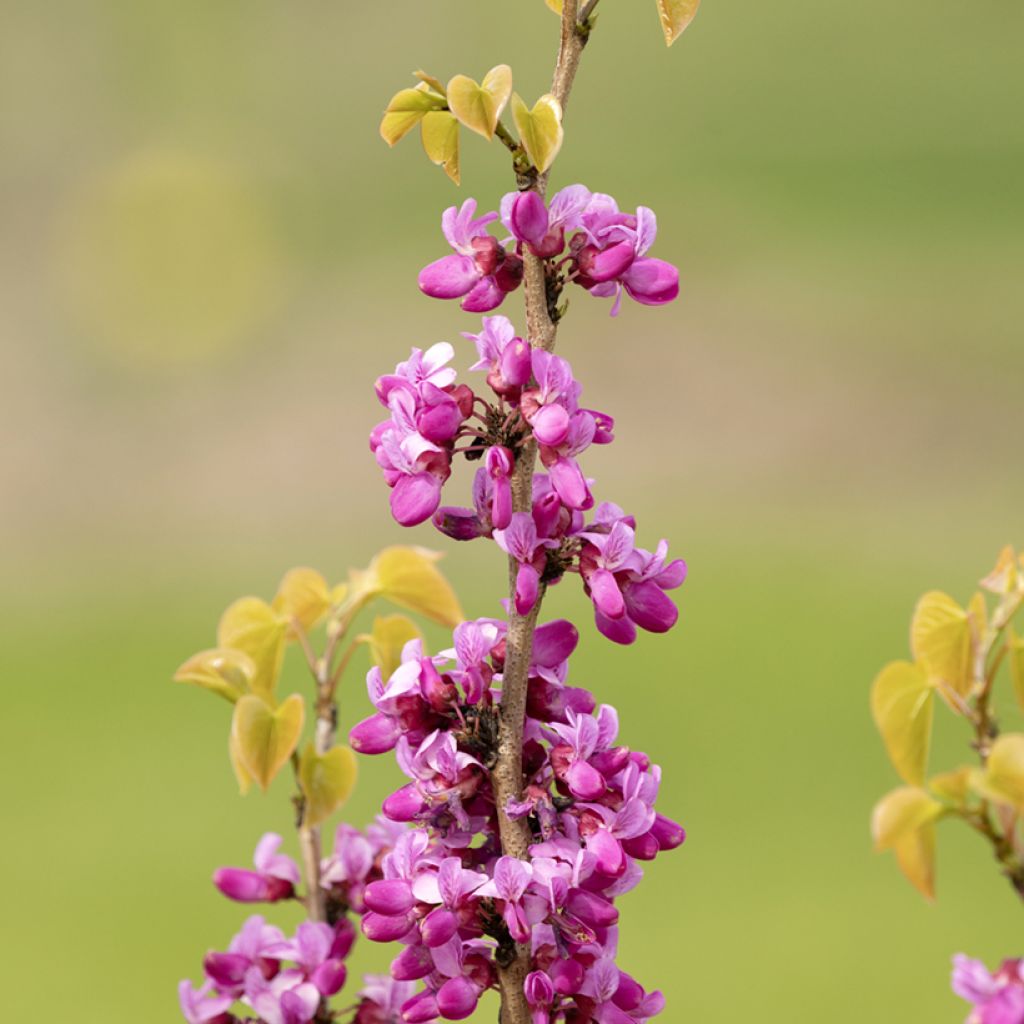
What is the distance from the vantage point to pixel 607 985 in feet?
1.73

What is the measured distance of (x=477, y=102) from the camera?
0.50m

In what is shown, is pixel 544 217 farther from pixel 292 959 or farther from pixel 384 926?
pixel 292 959

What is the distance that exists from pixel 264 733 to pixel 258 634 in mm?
81

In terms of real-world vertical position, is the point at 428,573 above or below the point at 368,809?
below

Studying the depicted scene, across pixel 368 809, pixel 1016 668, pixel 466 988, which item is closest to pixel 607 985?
pixel 466 988

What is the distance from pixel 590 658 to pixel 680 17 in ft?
11.9

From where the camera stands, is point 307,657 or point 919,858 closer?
point 919,858

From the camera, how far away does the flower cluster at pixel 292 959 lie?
643 millimetres

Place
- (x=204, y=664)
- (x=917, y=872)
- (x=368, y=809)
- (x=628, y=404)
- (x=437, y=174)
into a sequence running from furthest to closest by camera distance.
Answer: (x=437, y=174) → (x=628, y=404) → (x=368, y=809) → (x=204, y=664) → (x=917, y=872)

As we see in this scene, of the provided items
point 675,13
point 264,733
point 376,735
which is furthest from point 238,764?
point 675,13

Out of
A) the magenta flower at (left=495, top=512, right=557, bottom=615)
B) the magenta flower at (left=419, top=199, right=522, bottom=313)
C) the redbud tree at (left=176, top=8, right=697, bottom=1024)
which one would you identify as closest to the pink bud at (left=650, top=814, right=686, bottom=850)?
the redbud tree at (left=176, top=8, right=697, bottom=1024)

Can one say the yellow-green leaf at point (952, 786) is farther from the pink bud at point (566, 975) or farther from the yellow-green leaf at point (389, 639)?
the yellow-green leaf at point (389, 639)

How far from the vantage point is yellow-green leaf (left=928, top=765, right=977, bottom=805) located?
0.48m

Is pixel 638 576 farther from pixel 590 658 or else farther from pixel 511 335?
pixel 590 658
